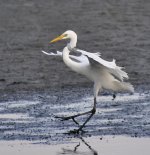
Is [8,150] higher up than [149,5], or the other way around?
[8,150]

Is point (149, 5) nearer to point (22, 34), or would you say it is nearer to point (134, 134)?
point (22, 34)

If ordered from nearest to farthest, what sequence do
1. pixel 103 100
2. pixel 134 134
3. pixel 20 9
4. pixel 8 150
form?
pixel 8 150
pixel 134 134
pixel 103 100
pixel 20 9

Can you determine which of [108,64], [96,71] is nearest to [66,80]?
[96,71]

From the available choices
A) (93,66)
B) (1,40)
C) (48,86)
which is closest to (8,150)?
(93,66)

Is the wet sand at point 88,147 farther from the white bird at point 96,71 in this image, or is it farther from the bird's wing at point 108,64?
the white bird at point 96,71

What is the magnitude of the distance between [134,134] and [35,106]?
2.60 m

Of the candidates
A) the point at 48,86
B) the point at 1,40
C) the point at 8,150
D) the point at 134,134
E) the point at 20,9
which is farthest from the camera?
the point at 20,9

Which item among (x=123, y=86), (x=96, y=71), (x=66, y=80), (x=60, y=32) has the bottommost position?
(x=60, y=32)

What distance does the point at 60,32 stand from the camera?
22.2 meters

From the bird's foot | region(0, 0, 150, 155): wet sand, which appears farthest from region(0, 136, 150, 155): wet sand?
the bird's foot

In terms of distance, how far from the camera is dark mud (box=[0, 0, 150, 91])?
17.4 metres

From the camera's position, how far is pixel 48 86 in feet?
54.4

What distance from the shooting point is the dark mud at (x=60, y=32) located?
17.4 metres

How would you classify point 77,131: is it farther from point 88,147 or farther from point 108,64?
point 108,64
